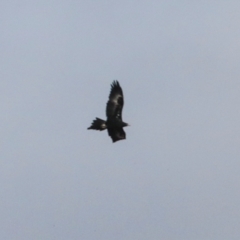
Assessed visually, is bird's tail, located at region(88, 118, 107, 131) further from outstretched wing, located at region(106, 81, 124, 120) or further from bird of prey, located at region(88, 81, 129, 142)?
outstretched wing, located at region(106, 81, 124, 120)

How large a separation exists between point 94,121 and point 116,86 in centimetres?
297

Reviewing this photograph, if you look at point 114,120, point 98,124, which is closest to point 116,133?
point 114,120

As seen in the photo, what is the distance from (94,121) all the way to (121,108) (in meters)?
1.98

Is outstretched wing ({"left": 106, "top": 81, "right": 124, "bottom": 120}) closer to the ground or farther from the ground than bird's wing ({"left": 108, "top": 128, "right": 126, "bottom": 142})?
farther from the ground

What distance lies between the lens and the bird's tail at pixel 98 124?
35.8 meters

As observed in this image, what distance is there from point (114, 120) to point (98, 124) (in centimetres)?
99

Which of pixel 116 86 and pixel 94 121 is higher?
pixel 116 86

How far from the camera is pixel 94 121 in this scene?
35.9 meters

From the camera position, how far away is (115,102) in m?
37.5

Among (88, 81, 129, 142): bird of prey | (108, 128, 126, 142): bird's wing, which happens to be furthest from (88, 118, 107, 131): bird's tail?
(108, 128, 126, 142): bird's wing

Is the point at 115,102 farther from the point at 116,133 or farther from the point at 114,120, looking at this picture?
the point at 116,133

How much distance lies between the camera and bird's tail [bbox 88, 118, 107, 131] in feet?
118

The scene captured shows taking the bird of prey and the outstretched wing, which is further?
the outstretched wing

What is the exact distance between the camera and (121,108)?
37.3 metres
